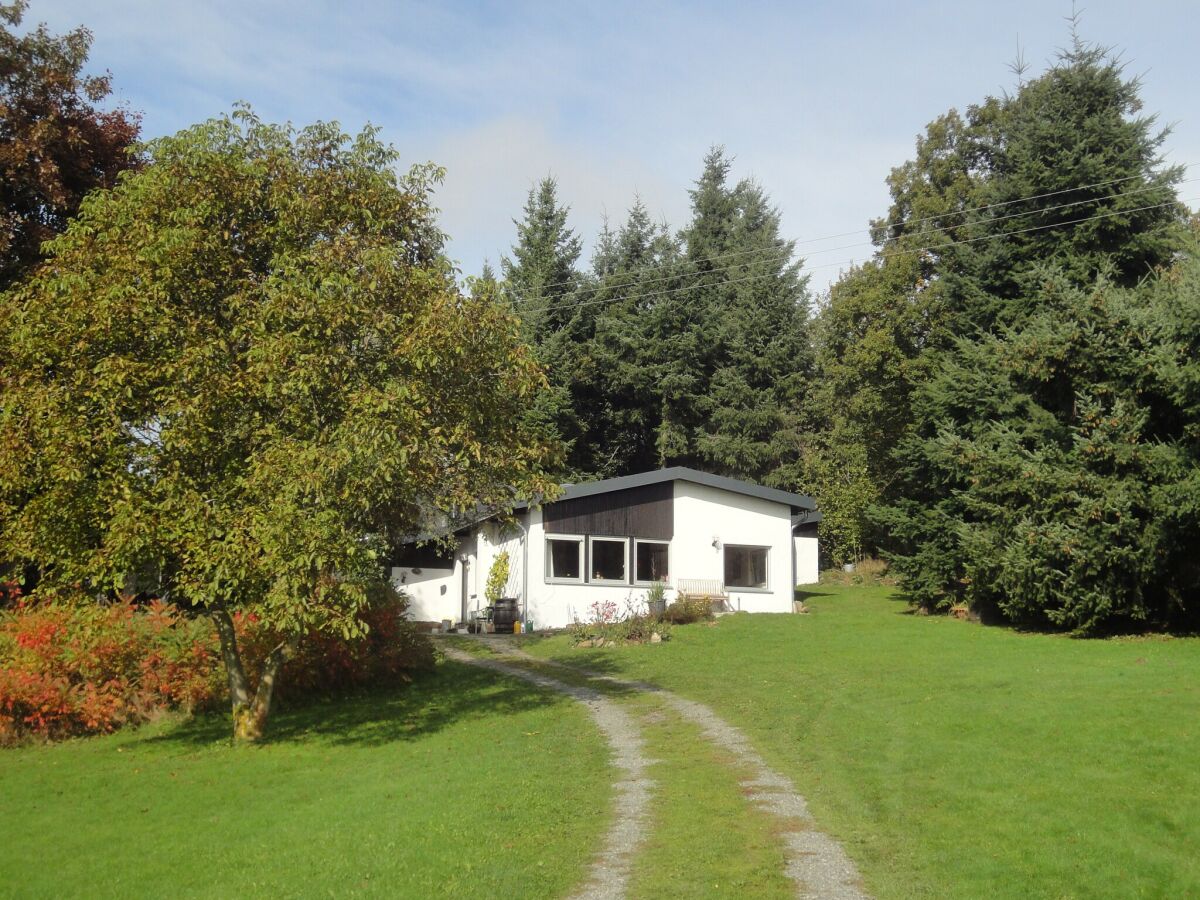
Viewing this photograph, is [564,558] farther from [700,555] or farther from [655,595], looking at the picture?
[700,555]

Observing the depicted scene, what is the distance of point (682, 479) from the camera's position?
98.7 ft

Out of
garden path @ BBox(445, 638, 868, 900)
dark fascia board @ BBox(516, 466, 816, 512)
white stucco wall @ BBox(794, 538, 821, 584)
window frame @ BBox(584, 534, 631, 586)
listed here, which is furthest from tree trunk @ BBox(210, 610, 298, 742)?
white stucco wall @ BBox(794, 538, 821, 584)

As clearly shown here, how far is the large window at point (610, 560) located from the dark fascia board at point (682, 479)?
4.92 ft

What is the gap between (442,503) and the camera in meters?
15.2

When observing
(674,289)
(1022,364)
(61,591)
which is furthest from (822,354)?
(61,591)

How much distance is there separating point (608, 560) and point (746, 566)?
458 cm

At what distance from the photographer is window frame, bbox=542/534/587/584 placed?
28469mm

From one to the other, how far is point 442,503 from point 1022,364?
15.2m

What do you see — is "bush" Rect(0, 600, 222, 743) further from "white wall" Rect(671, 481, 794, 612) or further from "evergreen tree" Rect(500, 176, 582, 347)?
"evergreen tree" Rect(500, 176, 582, 347)

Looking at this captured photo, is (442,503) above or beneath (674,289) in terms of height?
beneath

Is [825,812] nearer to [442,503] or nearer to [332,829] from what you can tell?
[332,829]

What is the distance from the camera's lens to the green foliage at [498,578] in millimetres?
28500

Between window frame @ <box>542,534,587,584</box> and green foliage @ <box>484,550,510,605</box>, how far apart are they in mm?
1074

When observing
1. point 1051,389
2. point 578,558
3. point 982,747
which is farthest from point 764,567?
point 982,747
